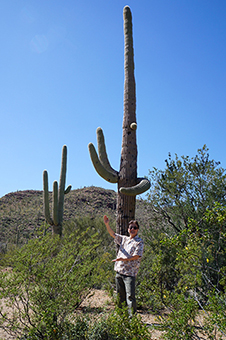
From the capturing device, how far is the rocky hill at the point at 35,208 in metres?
23.9

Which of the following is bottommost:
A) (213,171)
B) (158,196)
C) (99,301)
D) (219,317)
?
(99,301)

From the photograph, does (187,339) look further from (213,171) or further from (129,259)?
(213,171)

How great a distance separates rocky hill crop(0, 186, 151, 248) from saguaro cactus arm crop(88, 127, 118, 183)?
47.6ft

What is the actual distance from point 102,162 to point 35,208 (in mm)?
25857

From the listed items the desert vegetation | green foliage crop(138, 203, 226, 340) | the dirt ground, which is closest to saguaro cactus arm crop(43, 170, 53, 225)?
the desert vegetation

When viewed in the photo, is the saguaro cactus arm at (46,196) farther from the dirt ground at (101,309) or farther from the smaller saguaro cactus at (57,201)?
the dirt ground at (101,309)

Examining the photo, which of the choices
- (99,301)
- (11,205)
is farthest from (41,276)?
(11,205)

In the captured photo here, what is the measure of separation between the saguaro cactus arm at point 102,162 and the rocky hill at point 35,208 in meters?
14.5

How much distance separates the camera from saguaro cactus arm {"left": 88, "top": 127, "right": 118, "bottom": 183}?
230 inches

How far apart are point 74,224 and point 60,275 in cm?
991

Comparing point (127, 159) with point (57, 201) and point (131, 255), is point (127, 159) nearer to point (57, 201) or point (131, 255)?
point (131, 255)

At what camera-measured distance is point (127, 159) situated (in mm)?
5871

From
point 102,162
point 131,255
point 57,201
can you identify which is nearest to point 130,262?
point 131,255

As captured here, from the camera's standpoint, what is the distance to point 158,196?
8078mm
